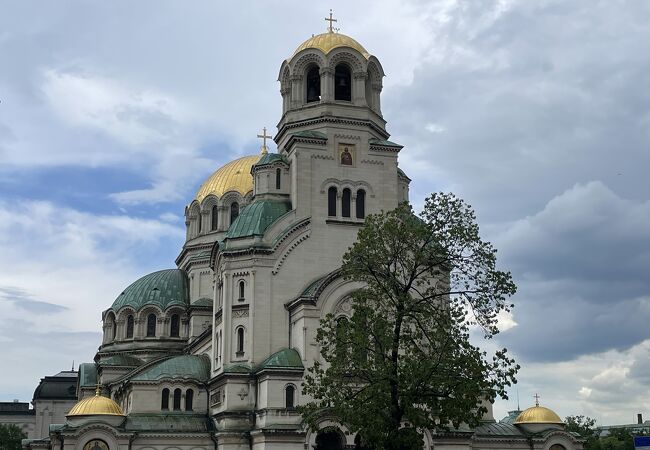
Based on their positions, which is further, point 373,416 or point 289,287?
point 289,287

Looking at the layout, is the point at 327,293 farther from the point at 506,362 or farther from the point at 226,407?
the point at 506,362

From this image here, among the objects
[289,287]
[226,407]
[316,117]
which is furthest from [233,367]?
[316,117]

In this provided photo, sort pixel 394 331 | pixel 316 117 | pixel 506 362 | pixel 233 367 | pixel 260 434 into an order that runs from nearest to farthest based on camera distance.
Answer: pixel 506 362 → pixel 394 331 → pixel 260 434 → pixel 233 367 → pixel 316 117

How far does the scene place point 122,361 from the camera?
62812 mm

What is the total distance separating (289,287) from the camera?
48.1 metres

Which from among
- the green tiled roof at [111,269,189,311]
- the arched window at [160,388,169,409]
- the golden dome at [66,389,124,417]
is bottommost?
the golden dome at [66,389,124,417]

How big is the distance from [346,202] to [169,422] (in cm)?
1603

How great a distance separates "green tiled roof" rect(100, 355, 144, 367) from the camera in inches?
2457

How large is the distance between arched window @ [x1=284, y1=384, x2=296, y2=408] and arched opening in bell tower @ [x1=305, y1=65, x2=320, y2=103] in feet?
60.1

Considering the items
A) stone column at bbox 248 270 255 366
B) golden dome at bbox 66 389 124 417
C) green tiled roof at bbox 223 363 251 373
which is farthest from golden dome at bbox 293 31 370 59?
golden dome at bbox 66 389 124 417

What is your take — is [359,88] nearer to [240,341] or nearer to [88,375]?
[240,341]

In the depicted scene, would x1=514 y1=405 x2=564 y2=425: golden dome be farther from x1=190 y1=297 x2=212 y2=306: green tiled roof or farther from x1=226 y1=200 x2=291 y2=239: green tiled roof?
x1=190 y1=297 x2=212 y2=306: green tiled roof

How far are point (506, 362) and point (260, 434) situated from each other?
18.6 m

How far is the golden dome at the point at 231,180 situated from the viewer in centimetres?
6727
